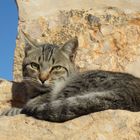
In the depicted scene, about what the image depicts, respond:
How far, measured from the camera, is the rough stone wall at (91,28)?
194 inches

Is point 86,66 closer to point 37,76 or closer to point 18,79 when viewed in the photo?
point 18,79

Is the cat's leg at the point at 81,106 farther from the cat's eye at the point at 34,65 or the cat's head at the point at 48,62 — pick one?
the cat's eye at the point at 34,65

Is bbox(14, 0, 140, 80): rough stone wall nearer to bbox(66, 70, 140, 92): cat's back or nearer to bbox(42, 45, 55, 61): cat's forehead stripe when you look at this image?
bbox(42, 45, 55, 61): cat's forehead stripe

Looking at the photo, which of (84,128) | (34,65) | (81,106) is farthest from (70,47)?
(84,128)

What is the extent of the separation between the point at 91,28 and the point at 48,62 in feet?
3.94

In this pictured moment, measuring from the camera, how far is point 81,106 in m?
3.19

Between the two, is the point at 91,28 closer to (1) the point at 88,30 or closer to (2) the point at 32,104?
(1) the point at 88,30

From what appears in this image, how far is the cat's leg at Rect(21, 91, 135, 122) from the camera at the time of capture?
318 cm

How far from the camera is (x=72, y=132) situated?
291 centimetres

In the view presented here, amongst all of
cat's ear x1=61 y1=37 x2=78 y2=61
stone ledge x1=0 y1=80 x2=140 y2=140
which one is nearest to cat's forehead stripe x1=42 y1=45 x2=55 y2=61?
cat's ear x1=61 y1=37 x2=78 y2=61

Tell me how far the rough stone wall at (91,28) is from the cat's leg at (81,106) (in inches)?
62.6

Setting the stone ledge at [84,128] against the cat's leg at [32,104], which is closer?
the stone ledge at [84,128]

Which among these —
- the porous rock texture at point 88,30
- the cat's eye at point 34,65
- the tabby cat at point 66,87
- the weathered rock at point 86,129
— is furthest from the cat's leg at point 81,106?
the porous rock texture at point 88,30

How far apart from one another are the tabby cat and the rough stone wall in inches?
27.9
